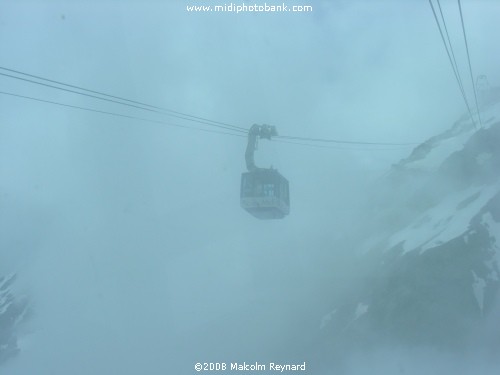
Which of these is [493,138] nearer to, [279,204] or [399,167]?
[399,167]

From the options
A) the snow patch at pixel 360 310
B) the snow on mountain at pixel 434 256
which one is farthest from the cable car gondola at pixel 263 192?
the snow patch at pixel 360 310

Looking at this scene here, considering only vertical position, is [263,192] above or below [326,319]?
below

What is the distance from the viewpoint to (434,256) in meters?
42.7

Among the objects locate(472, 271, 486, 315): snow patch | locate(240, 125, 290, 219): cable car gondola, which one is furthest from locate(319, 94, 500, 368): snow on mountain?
locate(240, 125, 290, 219): cable car gondola

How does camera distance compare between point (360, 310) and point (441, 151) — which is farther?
point (441, 151)

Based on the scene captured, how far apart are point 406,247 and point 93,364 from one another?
60144mm

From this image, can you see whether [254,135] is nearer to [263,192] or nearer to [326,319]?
[263,192]

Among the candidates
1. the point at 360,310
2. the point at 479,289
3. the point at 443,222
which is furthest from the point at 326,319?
the point at 443,222

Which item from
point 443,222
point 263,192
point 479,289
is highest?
point 443,222

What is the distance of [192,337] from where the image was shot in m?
60.5

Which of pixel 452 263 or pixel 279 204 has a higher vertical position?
pixel 452 263

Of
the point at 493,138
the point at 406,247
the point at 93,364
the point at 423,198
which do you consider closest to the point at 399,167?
the point at 423,198

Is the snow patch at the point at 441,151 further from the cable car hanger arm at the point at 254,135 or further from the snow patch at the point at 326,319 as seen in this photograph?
the cable car hanger arm at the point at 254,135

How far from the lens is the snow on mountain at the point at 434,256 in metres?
38.7
